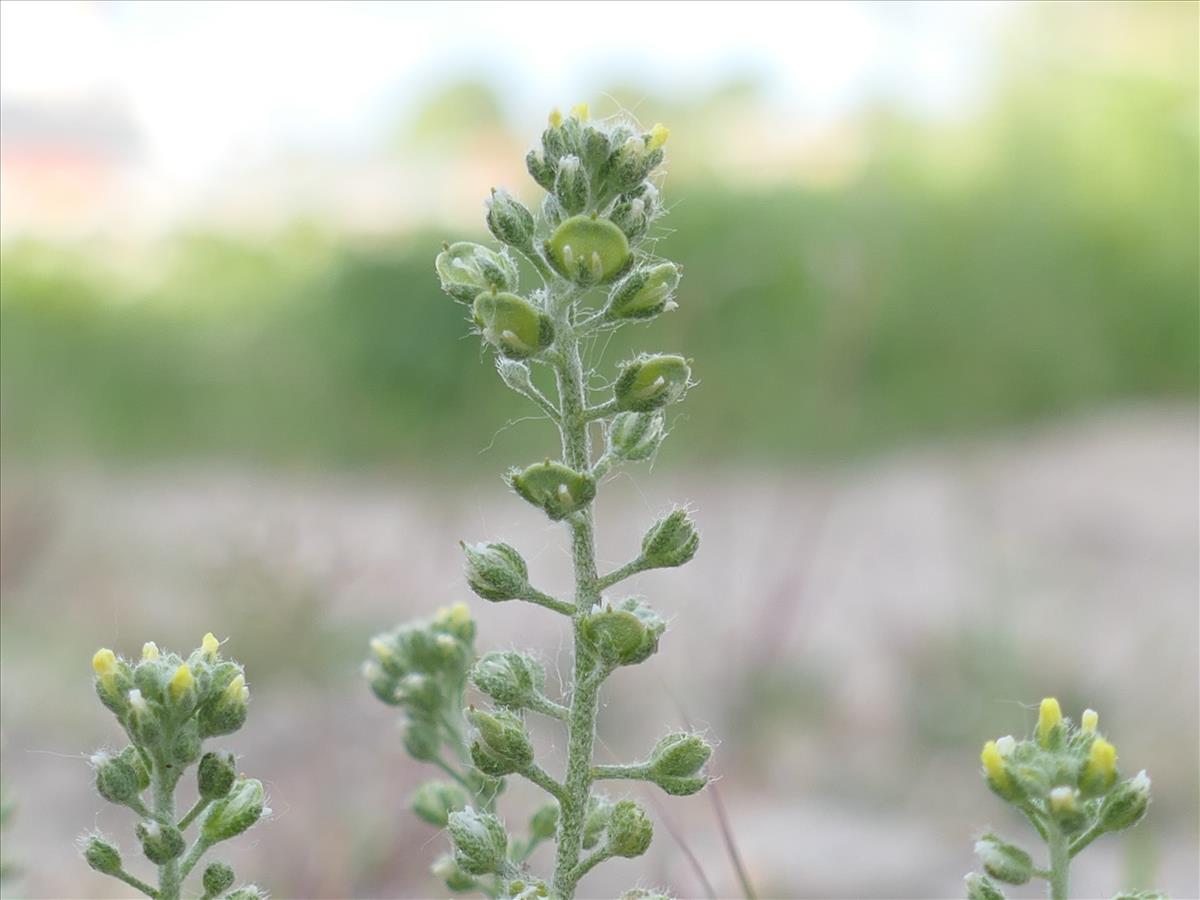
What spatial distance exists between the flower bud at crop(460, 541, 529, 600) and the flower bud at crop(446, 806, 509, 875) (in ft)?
0.38

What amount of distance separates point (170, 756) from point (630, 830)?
243mm

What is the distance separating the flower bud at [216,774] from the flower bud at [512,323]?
0.85 feet

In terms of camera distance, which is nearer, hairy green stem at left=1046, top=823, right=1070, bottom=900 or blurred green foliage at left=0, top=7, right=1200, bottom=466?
hairy green stem at left=1046, top=823, right=1070, bottom=900

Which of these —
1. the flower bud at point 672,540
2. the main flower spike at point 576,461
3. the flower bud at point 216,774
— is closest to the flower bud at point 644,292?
the main flower spike at point 576,461

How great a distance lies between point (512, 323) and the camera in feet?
2.15

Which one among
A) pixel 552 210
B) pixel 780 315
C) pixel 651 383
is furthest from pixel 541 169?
pixel 780 315

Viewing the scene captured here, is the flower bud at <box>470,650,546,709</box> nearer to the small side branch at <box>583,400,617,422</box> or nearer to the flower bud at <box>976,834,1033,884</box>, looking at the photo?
the small side branch at <box>583,400,617,422</box>

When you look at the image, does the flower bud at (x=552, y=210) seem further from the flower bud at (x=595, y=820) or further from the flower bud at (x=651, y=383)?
the flower bud at (x=595, y=820)

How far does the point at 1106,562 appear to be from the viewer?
5730 millimetres

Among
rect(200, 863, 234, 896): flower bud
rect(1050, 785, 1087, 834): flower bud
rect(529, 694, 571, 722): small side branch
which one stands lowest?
rect(200, 863, 234, 896): flower bud

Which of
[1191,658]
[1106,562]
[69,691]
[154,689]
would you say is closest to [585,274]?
[154,689]

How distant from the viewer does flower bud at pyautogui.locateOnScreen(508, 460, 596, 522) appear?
0.63 meters

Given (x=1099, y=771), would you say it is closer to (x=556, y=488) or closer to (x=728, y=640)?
(x=556, y=488)

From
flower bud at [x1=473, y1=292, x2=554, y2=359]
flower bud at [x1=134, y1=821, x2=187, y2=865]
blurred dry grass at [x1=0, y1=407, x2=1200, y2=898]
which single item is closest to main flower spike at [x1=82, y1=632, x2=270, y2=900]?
flower bud at [x1=134, y1=821, x2=187, y2=865]
